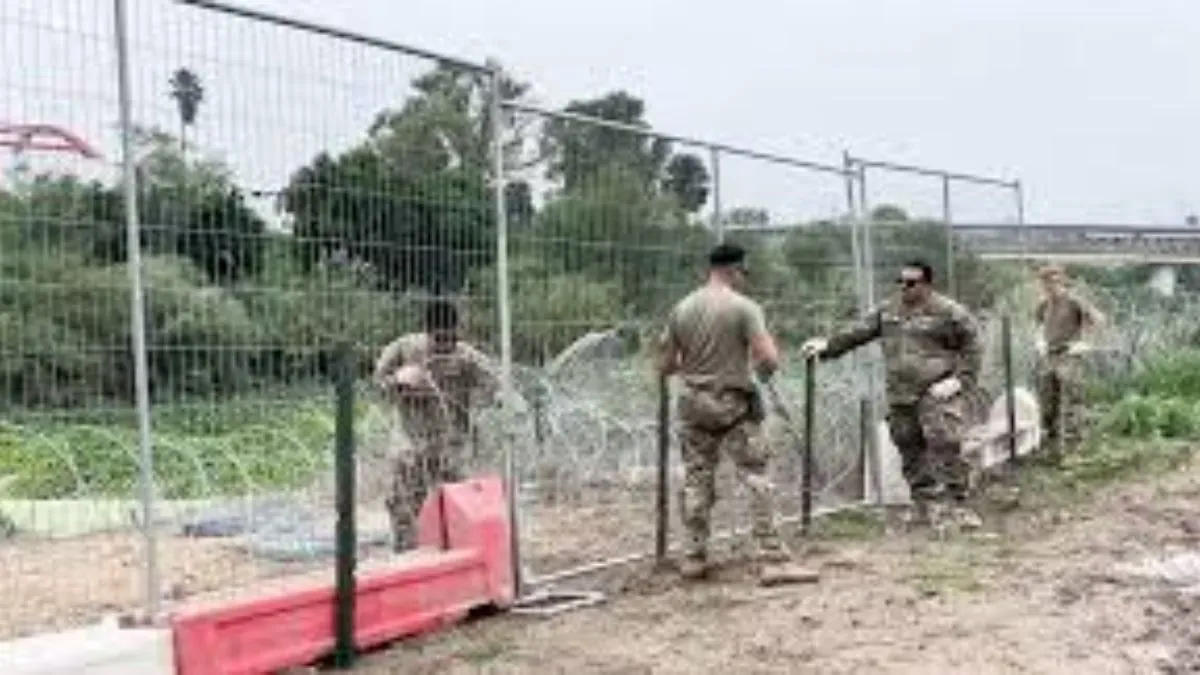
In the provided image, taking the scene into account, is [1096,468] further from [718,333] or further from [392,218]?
[392,218]

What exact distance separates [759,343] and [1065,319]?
768 cm

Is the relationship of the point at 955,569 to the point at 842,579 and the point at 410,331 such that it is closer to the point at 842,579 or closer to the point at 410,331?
→ the point at 842,579

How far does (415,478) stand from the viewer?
32.2 feet

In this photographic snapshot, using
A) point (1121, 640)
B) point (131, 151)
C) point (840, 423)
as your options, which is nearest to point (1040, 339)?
point (840, 423)

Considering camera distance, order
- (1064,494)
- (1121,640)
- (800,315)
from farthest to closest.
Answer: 1. (1064,494)
2. (800,315)
3. (1121,640)

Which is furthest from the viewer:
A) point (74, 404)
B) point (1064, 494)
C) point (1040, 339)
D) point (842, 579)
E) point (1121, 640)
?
point (1040, 339)

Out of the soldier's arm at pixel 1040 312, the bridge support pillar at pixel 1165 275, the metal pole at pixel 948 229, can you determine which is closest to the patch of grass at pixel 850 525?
the metal pole at pixel 948 229

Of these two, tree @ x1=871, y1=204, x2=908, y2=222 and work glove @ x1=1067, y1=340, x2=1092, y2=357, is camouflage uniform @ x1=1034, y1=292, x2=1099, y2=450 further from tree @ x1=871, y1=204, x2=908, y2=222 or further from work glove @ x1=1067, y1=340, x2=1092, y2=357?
tree @ x1=871, y1=204, x2=908, y2=222

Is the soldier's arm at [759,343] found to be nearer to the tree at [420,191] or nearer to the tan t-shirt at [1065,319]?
the tree at [420,191]

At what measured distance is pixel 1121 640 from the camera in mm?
9039

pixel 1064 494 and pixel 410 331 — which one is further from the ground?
pixel 410 331

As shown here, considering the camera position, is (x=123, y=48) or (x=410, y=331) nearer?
(x=123, y=48)

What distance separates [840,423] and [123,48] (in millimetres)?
8197

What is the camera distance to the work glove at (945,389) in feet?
43.0
